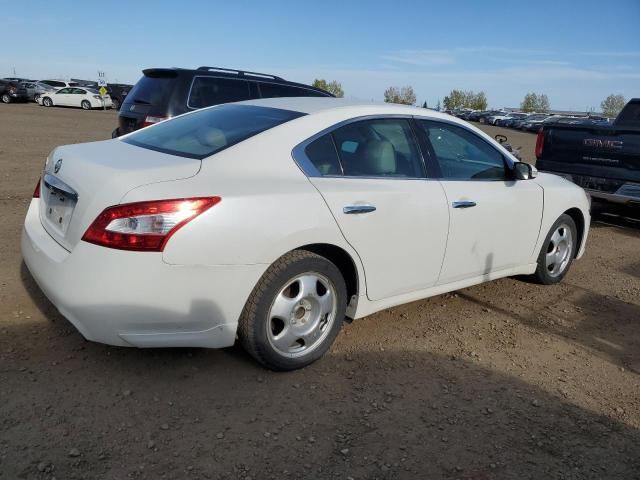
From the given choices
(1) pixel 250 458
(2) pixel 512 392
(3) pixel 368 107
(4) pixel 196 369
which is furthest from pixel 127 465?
(3) pixel 368 107

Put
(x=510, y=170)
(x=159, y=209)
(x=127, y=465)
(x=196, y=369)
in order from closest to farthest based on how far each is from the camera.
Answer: (x=127, y=465)
(x=159, y=209)
(x=196, y=369)
(x=510, y=170)

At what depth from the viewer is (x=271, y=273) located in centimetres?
310

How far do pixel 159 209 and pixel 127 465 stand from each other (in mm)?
1160

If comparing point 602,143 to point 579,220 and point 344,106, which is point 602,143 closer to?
point 579,220

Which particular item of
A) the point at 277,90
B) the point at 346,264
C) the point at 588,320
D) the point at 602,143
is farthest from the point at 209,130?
the point at 602,143

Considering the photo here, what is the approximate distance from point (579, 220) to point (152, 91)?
5.65 meters

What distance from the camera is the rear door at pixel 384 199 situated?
11.2 feet

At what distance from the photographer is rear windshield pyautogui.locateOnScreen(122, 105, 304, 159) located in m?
3.40

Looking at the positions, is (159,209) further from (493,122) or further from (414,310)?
(493,122)

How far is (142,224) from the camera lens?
2746mm

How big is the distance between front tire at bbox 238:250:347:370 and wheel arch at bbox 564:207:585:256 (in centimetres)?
287

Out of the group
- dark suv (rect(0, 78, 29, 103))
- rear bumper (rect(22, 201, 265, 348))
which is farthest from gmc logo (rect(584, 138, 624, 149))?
dark suv (rect(0, 78, 29, 103))

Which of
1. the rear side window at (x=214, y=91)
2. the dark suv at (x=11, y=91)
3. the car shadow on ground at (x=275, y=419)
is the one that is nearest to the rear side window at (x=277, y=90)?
the rear side window at (x=214, y=91)

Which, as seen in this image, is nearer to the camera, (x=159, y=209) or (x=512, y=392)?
(x=159, y=209)
